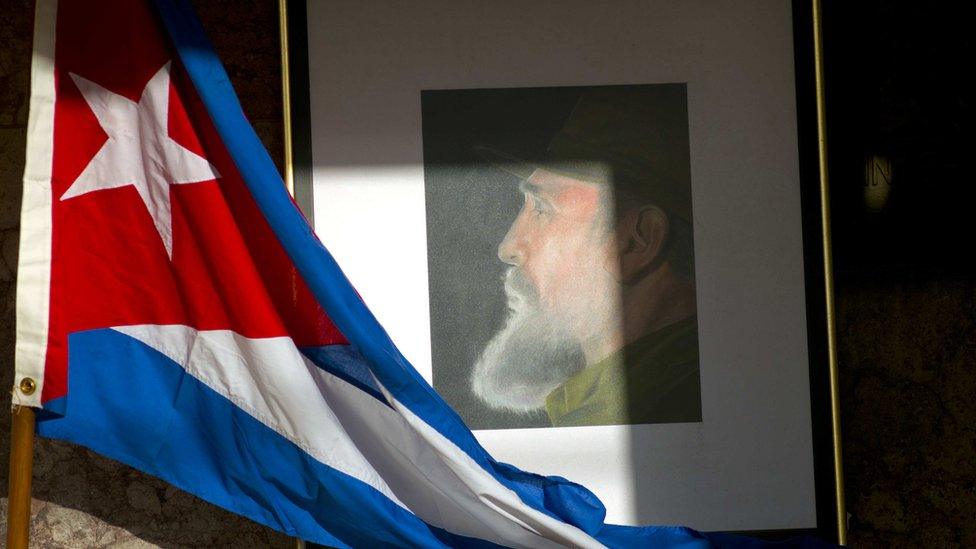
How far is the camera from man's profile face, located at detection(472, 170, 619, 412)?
1.62m

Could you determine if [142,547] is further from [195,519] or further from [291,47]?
[291,47]

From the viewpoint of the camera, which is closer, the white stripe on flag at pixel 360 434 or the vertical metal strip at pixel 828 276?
the white stripe on flag at pixel 360 434

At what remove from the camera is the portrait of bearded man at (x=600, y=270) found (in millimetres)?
1619

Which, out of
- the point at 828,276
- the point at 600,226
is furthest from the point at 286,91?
the point at 828,276

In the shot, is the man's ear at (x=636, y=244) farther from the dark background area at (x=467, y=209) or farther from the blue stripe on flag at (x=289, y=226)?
the blue stripe on flag at (x=289, y=226)

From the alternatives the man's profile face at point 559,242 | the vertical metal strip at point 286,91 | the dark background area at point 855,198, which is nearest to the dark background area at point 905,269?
the dark background area at point 855,198

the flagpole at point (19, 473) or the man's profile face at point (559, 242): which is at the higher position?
the man's profile face at point (559, 242)

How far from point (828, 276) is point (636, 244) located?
1.07 feet

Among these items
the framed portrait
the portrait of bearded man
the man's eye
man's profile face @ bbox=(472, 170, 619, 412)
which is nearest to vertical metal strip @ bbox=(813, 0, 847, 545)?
the framed portrait

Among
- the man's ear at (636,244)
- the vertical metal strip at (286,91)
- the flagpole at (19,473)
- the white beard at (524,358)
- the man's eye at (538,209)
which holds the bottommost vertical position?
the flagpole at (19,473)

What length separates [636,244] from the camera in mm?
1629

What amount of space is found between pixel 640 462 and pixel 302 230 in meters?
0.69

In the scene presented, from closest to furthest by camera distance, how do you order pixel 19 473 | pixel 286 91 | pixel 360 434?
1. pixel 19 473
2. pixel 360 434
3. pixel 286 91

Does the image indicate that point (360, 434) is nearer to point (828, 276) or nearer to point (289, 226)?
Answer: point (289, 226)
